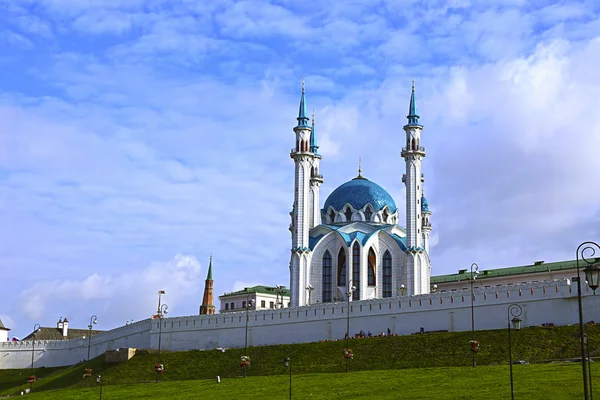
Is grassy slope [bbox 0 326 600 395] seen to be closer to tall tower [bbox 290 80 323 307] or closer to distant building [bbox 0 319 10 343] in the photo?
tall tower [bbox 290 80 323 307]

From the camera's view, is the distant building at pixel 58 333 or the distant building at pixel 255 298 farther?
the distant building at pixel 255 298

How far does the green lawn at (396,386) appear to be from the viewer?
4506 centimetres

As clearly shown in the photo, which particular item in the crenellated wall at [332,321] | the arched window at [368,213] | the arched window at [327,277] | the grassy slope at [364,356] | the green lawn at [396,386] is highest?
the arched window at [368,213]

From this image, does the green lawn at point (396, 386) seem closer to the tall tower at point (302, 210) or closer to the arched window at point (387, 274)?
the tall tower at point (302, 210)

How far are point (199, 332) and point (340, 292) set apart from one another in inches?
621

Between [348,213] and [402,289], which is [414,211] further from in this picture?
[348,213]

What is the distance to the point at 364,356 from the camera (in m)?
66.4

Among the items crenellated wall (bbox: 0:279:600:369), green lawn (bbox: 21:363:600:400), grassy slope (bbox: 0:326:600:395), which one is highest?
crenellated wall (bbox: 0:279:600:369)

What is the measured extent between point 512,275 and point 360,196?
20.8 metres

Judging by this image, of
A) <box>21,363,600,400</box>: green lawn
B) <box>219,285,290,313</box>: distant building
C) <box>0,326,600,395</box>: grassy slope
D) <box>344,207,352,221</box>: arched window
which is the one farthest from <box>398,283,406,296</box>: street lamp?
<box>219,285,290,313</box>: distant building

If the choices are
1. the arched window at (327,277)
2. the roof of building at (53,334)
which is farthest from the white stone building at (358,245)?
the roof of building at (53,334)

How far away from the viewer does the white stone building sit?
95562 mm

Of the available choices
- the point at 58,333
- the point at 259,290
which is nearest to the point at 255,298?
the point at 259,290

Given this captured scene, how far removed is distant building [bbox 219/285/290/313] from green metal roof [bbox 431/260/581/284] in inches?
935
